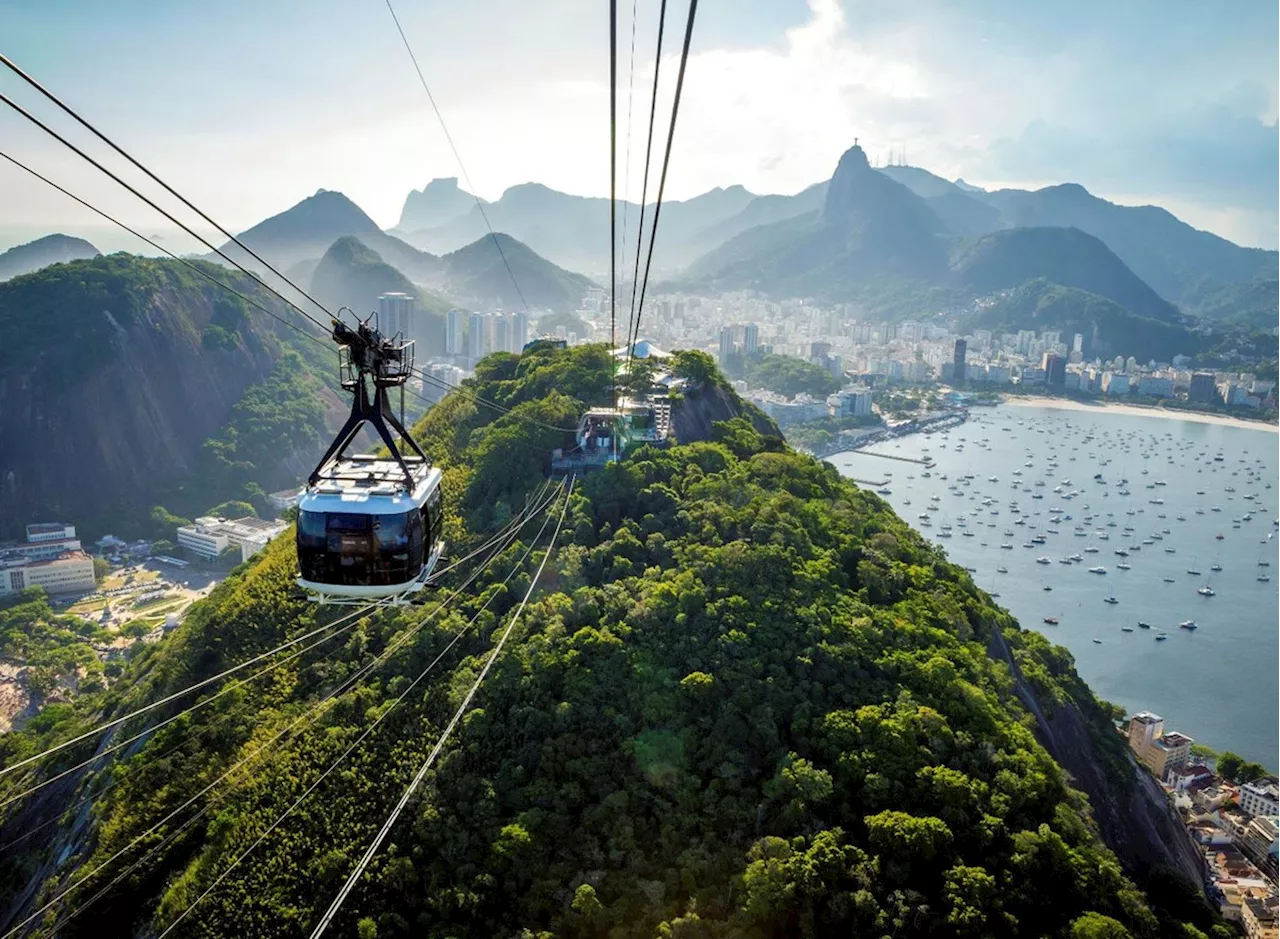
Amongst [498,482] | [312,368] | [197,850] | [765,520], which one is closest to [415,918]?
[197,850]

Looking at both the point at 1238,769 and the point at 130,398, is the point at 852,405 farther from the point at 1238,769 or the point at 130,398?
the point at 130,398

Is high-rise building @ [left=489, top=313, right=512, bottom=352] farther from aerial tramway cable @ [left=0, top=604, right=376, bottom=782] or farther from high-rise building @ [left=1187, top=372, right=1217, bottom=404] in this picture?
aerial tramway cable @ [left=0, top=604, right=376, bottom=782]

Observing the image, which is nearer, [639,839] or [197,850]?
[639,839]

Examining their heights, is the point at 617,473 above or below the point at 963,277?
below

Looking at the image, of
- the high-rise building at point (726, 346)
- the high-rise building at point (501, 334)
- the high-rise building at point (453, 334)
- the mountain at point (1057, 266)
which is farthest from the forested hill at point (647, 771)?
the mountain at point (1057, 266)

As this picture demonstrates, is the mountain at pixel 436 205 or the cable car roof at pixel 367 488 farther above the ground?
the mountain at pixel 436 205

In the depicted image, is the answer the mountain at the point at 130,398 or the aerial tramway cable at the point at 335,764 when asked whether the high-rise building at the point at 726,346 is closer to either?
the mountain at the point at 130,398

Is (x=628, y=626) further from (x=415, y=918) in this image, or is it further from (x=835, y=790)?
(x=415, y=918)
